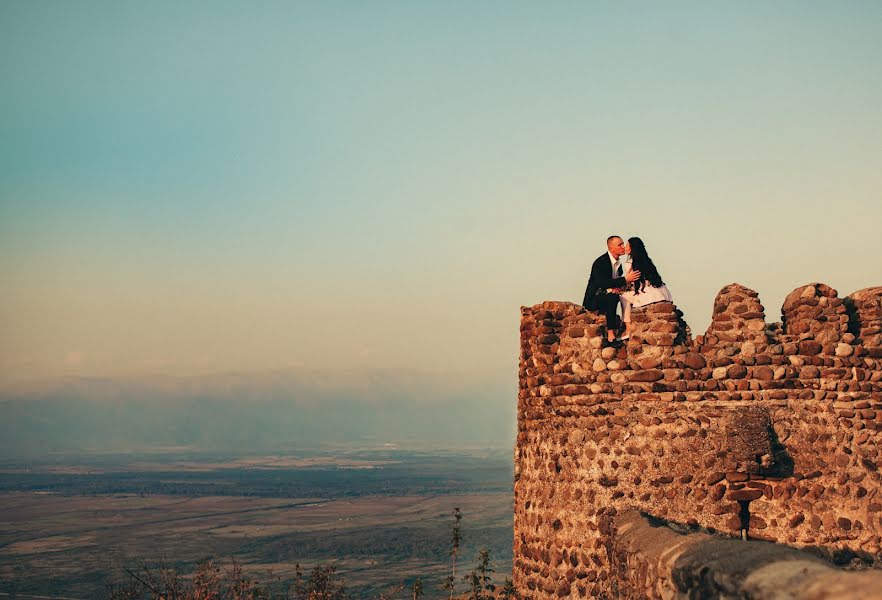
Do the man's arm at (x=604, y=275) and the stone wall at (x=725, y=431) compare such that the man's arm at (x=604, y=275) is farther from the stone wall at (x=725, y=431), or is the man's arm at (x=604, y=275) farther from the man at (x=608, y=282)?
the stone wall at (x=725, y=431)

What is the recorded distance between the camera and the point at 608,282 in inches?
410

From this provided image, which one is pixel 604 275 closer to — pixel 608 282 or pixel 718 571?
pixel 608 282

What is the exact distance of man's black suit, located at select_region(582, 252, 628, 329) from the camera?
10258 millimetres

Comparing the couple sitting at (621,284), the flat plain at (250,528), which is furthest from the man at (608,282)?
the flat plain at (250,528)

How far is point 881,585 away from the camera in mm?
3893

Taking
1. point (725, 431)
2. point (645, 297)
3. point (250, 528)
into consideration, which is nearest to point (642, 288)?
point (645, 297)

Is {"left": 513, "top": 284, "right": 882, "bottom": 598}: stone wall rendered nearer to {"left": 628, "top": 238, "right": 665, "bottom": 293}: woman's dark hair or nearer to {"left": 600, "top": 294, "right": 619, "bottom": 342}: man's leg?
{"left": 600, "top": 294, "right": 619, "bottom": 342}: man's leg

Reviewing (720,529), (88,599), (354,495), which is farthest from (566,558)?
(354,495)

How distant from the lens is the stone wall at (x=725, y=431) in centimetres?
881

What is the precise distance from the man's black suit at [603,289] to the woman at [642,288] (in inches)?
4.8

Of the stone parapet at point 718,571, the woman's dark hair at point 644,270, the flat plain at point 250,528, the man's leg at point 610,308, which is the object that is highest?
the woman's dark hair at point 644,270

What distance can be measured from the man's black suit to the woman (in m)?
0.12

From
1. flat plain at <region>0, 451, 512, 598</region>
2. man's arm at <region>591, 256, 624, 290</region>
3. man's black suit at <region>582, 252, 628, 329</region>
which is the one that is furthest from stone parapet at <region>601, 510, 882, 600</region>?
flat plain at <region>0, 451, 512, 598</region>

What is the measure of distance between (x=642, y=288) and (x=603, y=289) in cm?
47
